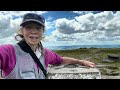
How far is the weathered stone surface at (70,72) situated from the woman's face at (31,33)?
30 cm

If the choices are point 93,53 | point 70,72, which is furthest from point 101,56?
point 70,72

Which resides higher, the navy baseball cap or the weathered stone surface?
the navy baseball cap

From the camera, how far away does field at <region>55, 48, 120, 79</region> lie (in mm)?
2270

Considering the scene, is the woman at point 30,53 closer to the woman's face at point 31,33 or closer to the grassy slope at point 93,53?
the woman's face at point 31,33

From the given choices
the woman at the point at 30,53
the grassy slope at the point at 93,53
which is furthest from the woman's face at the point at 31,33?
the grassy slope at the point at 93,53

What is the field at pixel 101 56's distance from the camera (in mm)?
2270

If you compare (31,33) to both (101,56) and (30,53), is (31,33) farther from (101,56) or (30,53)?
(101,56)

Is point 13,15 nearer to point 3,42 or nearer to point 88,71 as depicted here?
point 3,42

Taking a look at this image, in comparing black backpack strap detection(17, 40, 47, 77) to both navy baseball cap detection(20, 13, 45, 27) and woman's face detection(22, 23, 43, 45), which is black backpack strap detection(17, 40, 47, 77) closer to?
woman's face detection(22, 23, 43, 45)

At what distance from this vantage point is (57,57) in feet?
7.14

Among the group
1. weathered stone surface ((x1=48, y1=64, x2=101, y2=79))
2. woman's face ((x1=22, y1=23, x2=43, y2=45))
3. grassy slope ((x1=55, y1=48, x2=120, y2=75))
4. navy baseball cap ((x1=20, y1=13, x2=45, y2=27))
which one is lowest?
weathered stone surface ((x1=48, y1=64, x2=101, y2=79))

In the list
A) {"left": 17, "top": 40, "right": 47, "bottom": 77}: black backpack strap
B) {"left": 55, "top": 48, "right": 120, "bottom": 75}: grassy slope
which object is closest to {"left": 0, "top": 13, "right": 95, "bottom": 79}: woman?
{"left": 17, "top": 40, "right": 47, "bottom": 77}: black backpack strap

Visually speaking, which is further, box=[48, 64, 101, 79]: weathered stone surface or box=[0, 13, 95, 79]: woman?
box=[48, 64, 101, 79]: weathered stone surface
